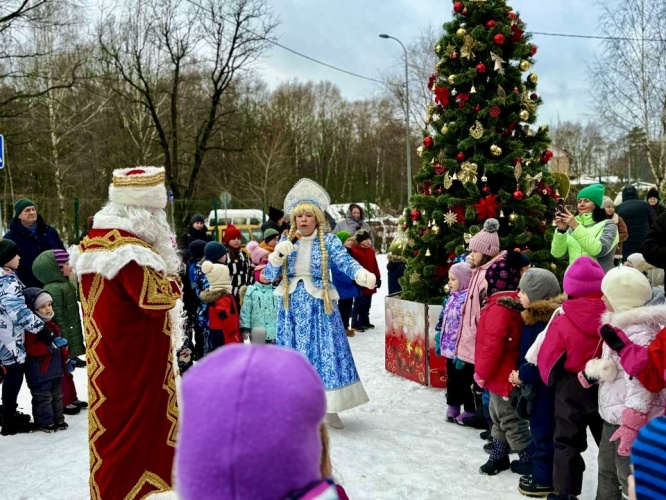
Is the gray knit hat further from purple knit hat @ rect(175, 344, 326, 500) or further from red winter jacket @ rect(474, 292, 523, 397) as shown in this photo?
purple knit hat @ rect(175, 344, 326, 500)

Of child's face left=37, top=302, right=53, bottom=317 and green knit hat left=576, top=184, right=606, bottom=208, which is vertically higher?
green knit hat left=576, top=184, right=606, bottom=208

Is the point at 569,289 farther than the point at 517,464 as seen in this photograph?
No

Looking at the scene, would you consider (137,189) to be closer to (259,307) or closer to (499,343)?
(499,343)

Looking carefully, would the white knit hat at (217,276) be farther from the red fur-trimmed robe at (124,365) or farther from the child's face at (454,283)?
the red fur-trimmed robe at (124,365)

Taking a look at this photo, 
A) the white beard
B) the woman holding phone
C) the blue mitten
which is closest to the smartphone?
the woman holding phone

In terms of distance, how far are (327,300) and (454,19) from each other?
13.4ft

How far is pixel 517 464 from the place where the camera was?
15.4 ft

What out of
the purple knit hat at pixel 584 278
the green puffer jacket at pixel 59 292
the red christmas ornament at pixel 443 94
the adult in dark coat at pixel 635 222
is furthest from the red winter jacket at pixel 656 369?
the adult in dark coat at pixel 635 222

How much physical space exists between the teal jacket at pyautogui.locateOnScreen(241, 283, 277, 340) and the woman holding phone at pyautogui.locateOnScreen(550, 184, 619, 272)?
126 inches

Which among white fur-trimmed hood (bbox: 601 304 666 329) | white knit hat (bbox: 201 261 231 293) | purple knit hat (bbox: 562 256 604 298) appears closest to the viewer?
white fur-trimmed hood (bbox: 601 304 666 329)

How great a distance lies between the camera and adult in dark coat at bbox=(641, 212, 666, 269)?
13.2 feet

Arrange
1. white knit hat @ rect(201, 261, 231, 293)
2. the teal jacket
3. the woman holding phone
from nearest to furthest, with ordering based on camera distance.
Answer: the woman holding phone, white knit hat @ rect(201, 261, 231, 293), the teal jacket

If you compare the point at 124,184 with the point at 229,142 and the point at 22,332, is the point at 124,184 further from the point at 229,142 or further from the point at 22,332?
the point at 229,142

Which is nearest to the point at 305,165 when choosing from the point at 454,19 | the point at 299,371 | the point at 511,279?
the point at 454,19
